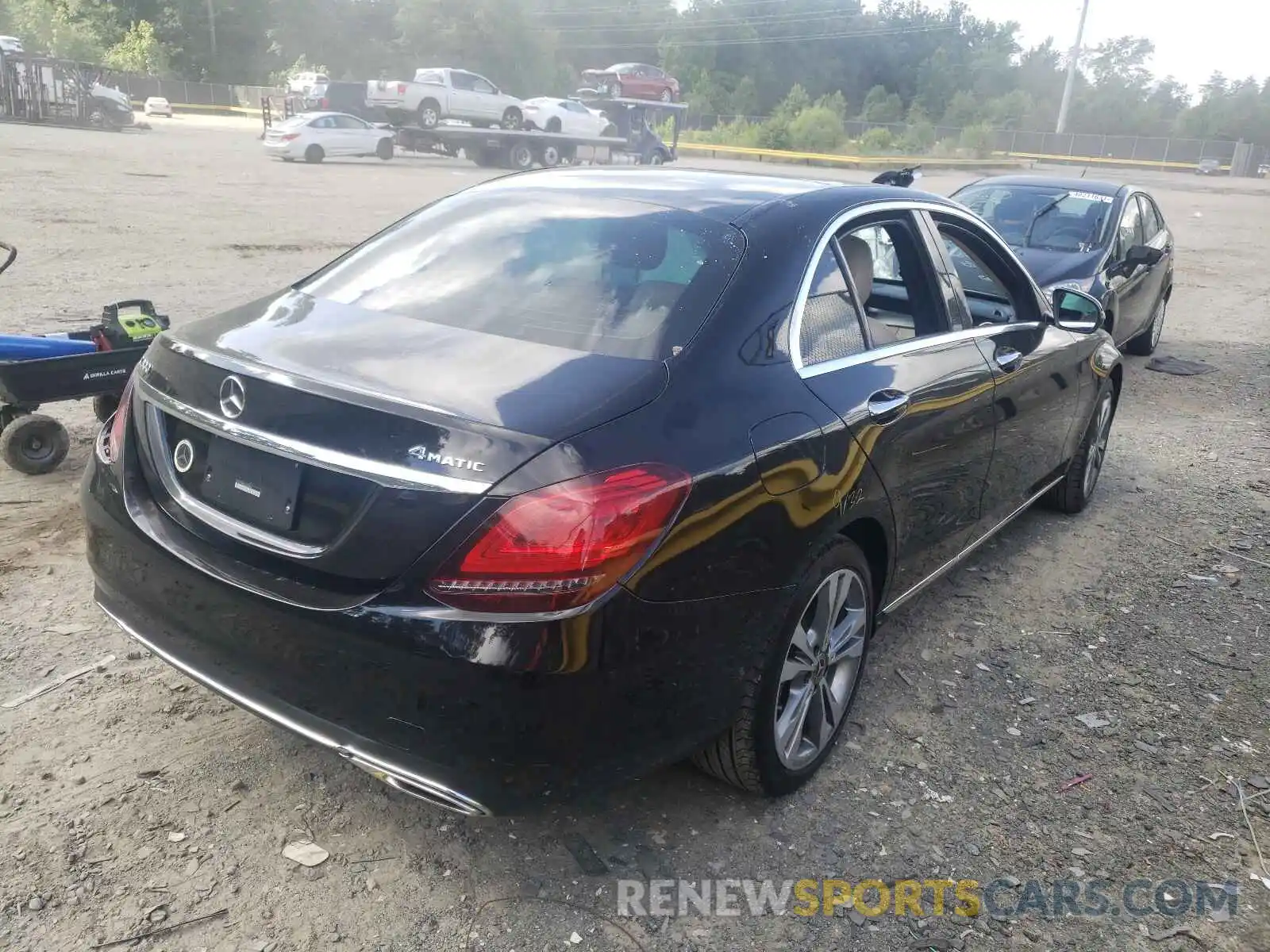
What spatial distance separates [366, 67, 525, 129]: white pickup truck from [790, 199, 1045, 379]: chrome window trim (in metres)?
30.6

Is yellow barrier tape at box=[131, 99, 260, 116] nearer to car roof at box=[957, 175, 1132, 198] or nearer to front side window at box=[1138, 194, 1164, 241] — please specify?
car roof at box=[957, 175, 1132, 198]

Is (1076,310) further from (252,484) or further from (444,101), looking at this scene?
(444,101)

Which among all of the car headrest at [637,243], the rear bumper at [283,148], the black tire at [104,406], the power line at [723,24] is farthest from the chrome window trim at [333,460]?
the power line at [723,24]

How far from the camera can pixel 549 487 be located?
2.18 meters

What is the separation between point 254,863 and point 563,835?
0.79 m

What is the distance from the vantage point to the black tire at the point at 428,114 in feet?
106

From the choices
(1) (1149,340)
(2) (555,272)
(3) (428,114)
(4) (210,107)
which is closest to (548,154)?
(3) (428,114)

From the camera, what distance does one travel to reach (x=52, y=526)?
14.7 feet

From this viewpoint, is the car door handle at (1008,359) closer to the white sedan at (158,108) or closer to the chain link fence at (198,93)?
the white sedan at (158,108)

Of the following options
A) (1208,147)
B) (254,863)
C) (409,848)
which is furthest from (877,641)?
(1208,147)

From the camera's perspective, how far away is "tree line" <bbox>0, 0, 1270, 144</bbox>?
65500mm

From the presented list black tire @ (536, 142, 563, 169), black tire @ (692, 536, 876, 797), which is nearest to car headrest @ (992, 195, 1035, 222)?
black tire @ (692, 536, 876, 797)

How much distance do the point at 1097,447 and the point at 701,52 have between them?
8018 centimetres

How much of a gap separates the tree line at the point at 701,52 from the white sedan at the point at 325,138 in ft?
120
